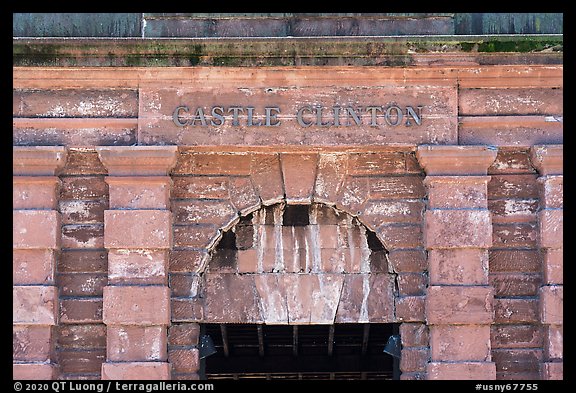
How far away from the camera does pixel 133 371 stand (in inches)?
465

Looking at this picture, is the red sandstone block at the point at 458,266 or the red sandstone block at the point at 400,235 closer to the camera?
the red sandstone block at the point at 458,266

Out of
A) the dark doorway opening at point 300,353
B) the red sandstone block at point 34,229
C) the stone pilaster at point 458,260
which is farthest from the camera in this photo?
the dark doorway opening at point 300,353

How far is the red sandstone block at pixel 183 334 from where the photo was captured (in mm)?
12164

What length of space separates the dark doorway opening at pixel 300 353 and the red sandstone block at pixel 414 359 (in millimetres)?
3243

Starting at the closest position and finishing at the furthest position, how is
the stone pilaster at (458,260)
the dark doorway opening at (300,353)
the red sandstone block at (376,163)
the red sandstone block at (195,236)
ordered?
the stone pilaster at (458,260), the red sandstone block at (195,236), the red sandstone block at (376,163), the dark doorway opening at (300,353)

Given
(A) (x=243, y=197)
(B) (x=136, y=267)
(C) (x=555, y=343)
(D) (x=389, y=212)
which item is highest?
(A) (x=243, y=197)

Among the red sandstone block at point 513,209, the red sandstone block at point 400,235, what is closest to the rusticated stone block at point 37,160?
the red sandstone block at point 400,235

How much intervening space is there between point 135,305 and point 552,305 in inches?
165

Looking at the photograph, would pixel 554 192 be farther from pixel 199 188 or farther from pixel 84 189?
pixel 84 189

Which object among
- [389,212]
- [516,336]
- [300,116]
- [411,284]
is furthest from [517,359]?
[300,116]

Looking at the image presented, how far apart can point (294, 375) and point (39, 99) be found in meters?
5.96

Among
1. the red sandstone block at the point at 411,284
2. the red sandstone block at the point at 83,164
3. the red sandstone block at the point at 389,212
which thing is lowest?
the red sandstone block at the point at 411,284

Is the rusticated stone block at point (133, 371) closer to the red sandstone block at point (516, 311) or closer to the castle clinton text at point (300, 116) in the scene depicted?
the castle clinton text at point (300, 116)

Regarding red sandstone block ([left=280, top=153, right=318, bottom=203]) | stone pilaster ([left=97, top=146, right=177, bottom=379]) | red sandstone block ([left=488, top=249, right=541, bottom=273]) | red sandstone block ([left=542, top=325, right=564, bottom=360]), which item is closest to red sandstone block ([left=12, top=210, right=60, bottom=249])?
stone pilaster ([left=97, top=146, right=177, bottom=379])
